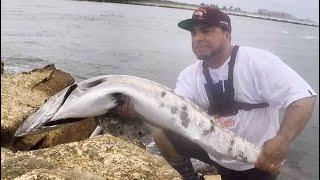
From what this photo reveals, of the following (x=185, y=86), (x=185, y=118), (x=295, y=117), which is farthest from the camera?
(x=185, y=86)

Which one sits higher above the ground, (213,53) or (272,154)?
(213,53)

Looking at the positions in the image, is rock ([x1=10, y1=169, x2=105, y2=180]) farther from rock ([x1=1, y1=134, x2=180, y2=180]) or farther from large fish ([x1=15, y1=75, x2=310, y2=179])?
large fish ([x1=15, y1=75, x2=310, y2=179])

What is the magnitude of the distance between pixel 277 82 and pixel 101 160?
144 cm

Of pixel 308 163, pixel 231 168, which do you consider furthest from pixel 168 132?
pixel 308 163

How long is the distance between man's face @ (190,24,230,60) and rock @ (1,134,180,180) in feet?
3.03

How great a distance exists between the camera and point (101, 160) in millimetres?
3521

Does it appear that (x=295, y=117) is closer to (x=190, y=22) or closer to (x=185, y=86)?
(x=185, y=86)

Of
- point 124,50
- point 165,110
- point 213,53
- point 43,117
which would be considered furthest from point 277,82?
point 124,50

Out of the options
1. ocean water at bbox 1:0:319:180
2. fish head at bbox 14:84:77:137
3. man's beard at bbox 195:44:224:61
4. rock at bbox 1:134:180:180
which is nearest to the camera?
fish head at bbox 14:84:77:137

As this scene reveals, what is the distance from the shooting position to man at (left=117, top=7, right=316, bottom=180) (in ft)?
11.0

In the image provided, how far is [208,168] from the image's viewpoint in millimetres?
5734

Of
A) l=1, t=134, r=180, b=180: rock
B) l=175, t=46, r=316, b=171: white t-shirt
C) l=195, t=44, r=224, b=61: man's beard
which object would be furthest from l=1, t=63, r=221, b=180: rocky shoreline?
l=195, t=44, r=224, b=61: man's beard

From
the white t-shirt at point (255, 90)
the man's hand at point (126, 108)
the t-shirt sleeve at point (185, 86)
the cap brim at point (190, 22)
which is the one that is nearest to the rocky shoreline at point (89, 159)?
the man's hand at point (126, 108)

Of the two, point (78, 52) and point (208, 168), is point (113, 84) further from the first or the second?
point (78, 52)
